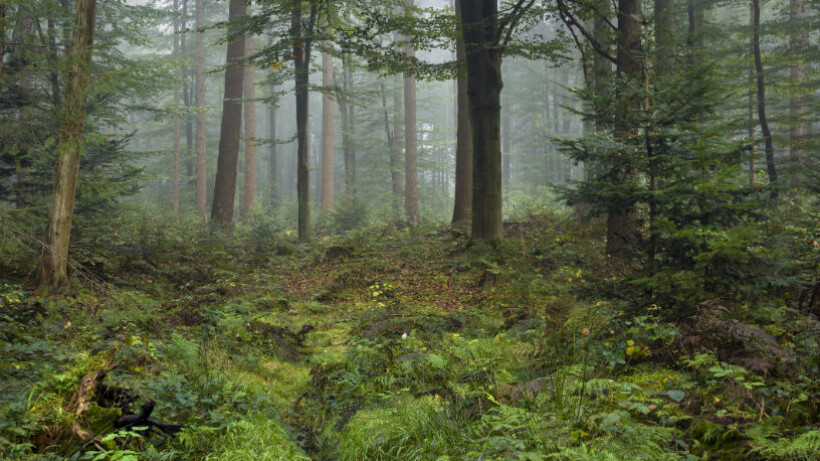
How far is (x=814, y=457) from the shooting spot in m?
2.61

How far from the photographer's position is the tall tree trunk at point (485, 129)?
410 inches

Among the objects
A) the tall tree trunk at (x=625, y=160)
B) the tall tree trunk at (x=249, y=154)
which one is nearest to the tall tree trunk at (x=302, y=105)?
the tall tree trunk at (x=249, y=154)

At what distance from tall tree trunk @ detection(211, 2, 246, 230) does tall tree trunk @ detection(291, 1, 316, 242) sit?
3202 mm

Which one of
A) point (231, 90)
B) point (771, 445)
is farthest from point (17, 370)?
point (231, 90)

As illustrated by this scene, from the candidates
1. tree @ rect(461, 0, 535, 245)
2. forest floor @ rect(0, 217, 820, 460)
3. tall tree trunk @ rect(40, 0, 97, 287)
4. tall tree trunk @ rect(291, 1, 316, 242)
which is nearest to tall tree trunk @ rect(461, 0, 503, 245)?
tree @ rect(461, 0, 535, 245)

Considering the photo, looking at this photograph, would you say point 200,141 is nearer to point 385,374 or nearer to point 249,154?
point 249,154

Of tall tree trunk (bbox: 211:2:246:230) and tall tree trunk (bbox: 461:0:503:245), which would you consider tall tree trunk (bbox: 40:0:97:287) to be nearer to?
tall tree trunk (bbox: 461:0:503:245)

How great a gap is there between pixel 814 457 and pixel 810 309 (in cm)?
260

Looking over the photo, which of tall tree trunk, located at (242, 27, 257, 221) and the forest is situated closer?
the forest

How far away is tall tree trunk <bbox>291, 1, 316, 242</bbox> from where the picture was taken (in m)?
13.1

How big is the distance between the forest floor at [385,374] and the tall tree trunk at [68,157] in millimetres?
533

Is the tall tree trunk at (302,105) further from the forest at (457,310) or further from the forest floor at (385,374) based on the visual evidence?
the forest floor at (385,374)

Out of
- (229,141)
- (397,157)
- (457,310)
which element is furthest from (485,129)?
(397,157)

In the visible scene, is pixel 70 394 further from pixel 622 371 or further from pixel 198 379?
pixel 622 371
